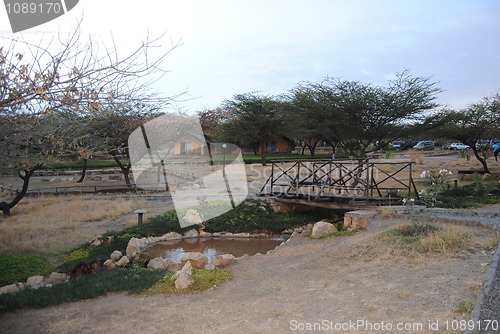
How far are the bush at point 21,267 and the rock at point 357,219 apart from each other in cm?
725

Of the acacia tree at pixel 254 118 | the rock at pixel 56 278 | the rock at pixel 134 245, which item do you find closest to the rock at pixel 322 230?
the rock at pixel 134 245

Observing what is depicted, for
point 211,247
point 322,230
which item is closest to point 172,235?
point 211,247

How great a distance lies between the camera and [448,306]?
14.5 ft

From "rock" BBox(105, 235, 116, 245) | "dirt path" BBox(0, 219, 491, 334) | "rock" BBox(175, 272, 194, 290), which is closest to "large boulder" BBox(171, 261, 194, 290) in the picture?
"rock" BBox(175, 272, 194, 290)

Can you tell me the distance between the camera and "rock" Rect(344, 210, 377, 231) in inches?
402

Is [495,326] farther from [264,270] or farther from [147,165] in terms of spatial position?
[147,165]

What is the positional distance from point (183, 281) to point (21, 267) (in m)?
4.22

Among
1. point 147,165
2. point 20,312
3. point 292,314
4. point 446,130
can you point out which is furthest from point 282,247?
point 147,165

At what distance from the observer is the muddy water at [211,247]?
10.4m

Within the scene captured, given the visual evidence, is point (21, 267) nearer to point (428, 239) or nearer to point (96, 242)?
point (96, 242)

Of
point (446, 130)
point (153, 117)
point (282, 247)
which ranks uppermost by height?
point (153, 117)

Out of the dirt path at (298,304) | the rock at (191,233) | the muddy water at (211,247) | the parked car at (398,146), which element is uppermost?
the parked car at (398,146)

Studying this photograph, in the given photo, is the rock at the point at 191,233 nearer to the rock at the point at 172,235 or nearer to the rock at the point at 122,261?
the rock at the point at 172,235

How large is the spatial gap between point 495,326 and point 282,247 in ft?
21.0
